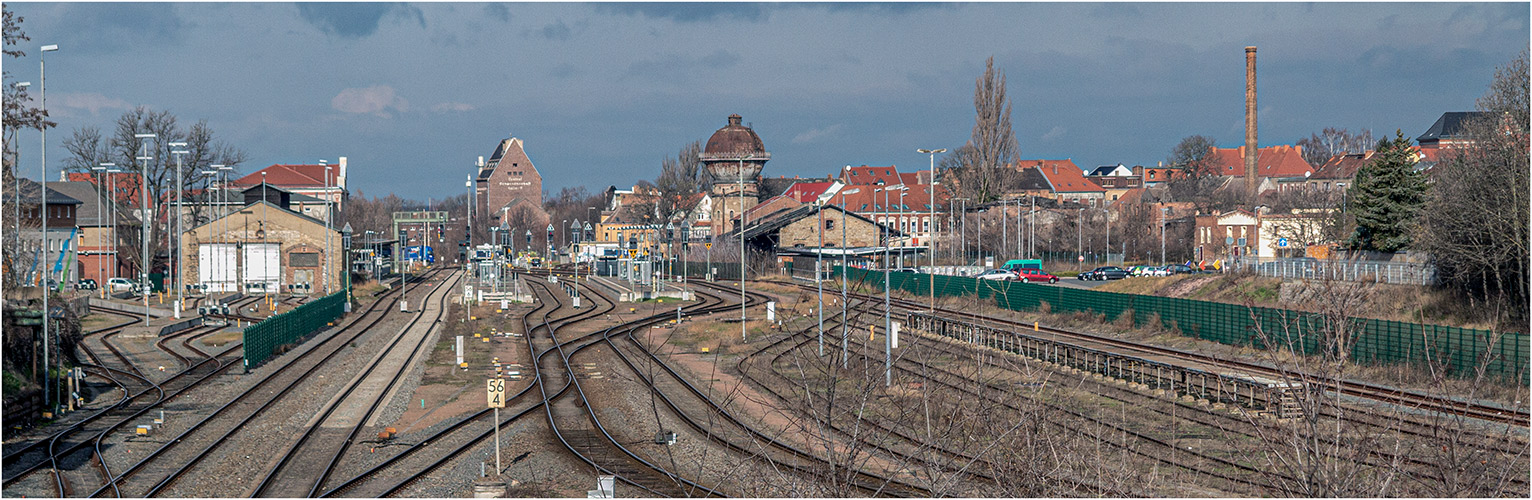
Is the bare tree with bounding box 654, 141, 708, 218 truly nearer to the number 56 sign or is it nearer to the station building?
the station building

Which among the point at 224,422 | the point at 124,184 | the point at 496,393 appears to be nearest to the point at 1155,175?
the point at 124,184

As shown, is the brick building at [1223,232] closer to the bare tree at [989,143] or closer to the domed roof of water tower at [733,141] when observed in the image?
the bare tree at [989,143]

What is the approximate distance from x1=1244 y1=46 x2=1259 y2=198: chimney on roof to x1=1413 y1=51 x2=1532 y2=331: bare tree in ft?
238

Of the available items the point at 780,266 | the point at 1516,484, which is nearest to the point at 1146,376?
the point at 1516,484

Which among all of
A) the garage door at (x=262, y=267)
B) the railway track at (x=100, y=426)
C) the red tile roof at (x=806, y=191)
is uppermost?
the red tile roof at (x=806, y=191)

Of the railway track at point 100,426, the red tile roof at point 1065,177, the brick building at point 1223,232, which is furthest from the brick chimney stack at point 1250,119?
the railway track at point 100,426

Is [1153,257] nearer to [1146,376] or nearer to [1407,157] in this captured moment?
[1407,157]

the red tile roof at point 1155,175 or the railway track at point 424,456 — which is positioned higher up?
the red tile roof at point 1155,175

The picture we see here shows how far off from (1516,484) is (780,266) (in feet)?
245

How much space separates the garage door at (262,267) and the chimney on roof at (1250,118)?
79.8 metres

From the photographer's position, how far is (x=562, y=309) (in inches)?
2195

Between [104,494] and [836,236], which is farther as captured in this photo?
[836,236]

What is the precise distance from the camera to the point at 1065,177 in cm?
15125

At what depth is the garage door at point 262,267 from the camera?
226 feet
